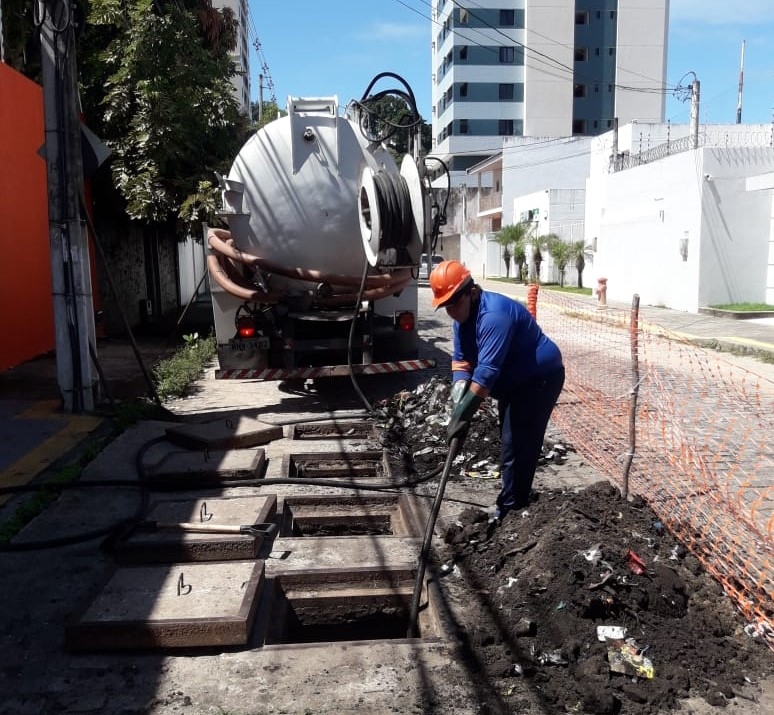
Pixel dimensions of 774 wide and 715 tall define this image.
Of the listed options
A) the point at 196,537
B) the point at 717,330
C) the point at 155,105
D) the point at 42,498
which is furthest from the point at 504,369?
the point at 717,330

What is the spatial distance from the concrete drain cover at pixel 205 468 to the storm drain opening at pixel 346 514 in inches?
24.8

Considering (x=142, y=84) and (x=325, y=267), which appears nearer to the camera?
(x=325, y=267)

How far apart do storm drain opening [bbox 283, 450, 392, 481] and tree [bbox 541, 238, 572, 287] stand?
24.8m

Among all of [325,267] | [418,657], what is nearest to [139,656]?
[418,657]

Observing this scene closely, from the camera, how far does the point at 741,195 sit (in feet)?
57.0

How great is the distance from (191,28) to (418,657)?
484 inches

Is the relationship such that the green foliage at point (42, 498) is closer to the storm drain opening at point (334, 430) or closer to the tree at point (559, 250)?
the storm drain opening at point (334, 430)

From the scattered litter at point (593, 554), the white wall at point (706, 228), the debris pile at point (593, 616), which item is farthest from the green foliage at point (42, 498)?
the white wall at point (706, 228)

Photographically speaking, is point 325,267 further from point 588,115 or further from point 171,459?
point 588,115

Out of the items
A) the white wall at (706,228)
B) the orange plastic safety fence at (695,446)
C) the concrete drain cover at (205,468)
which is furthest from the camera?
the white wall at (706,228)

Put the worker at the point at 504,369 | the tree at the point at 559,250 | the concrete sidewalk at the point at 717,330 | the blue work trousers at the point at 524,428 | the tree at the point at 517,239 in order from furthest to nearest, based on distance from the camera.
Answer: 1. the tree at the point at 517,239
2. the tree at the point at 559,250
3. the concrete sidewalk at the point at 717,330
4. the blue work trousers at the point at 524,428
5. the worker at the point at 504,369

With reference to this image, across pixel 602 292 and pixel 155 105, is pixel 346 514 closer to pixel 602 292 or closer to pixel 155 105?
pixel 155 105

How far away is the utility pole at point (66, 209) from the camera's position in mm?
6992

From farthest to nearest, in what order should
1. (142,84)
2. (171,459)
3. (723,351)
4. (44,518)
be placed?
(723,351) → (142,84) → (171,459) → (44,518)
